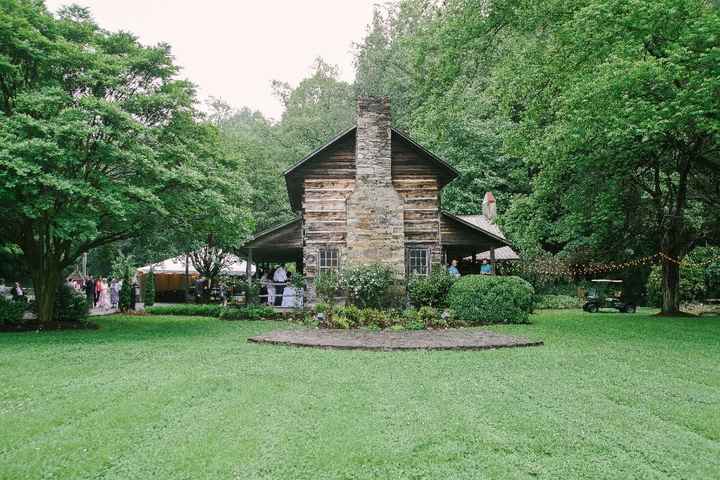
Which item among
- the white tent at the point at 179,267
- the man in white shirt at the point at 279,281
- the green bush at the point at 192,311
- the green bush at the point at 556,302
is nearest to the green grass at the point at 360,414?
the green bush at the point at 192,311

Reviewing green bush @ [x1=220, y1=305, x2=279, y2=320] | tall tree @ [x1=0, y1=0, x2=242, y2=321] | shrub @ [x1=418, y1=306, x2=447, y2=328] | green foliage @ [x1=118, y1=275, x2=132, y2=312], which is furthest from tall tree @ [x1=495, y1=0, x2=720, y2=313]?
green foliage @ [x1=118, y1=275, x2=132, y2=312]

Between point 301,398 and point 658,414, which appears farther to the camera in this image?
point 301,398

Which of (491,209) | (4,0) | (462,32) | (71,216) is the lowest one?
(71,216)

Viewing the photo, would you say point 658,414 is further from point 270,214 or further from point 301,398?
point 270,214

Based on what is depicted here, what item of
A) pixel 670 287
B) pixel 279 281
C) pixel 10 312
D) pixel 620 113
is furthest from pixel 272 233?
pixel 670 287

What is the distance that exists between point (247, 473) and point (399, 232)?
49.4ft

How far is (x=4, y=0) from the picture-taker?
1424 cm

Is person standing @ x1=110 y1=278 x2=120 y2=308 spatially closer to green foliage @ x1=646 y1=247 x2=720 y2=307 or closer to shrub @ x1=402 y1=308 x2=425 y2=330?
shrub @ x1=402 y1=308 x2=425 y2=330

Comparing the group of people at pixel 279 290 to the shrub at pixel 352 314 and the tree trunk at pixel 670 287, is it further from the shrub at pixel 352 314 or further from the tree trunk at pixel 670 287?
the tree trunk at pixel 670 287

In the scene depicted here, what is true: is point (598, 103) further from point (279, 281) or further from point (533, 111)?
point (279, 281)

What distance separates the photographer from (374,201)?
1908 cm

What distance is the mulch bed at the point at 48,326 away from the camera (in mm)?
16156

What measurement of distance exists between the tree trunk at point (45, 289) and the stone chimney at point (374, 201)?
919 cm

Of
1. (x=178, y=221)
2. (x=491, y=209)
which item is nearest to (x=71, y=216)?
(x=178, y=221)
